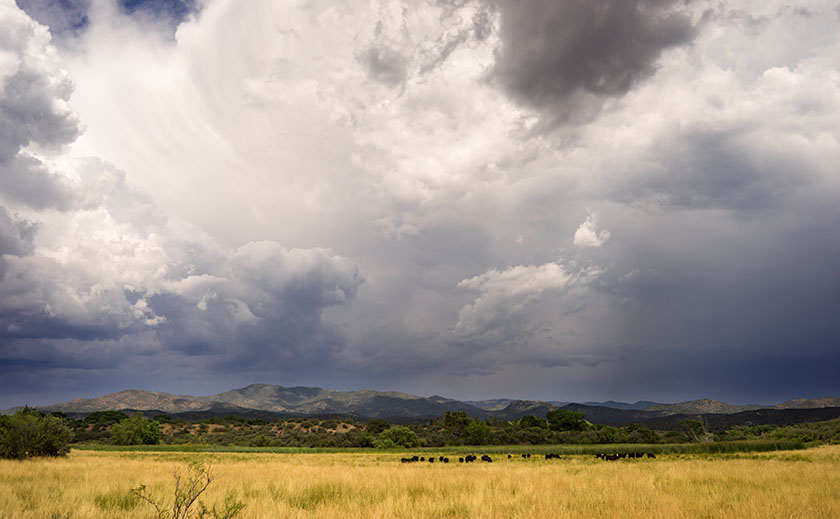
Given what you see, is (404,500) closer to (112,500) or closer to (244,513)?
(244,513)

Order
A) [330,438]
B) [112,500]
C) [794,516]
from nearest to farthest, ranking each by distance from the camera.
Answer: [794,516]
[112,500]
[330,438]

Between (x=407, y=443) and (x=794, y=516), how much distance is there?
73.6 metres

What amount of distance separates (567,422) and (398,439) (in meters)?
56.2

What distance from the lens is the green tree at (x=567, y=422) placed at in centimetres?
11431

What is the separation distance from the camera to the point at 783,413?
16888 cm

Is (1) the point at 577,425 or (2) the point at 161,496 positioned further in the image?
(1) the point at 577,425

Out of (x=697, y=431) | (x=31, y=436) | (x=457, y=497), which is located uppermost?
(x=457, y=497)

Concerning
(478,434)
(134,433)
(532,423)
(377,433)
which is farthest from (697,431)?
(134,433)

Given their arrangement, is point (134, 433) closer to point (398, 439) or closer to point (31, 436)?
point (398, 439)

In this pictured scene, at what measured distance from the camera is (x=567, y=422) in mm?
115938

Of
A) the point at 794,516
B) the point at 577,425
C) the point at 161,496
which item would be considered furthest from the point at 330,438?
the point at 794,516

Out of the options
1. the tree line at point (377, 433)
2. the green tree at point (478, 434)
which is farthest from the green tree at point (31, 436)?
the green tree at point (478, 434)

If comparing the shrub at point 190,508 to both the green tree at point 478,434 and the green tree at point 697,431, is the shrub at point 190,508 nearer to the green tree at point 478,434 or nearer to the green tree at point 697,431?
the green tree at point 478,434

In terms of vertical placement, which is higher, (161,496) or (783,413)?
(161,496)
